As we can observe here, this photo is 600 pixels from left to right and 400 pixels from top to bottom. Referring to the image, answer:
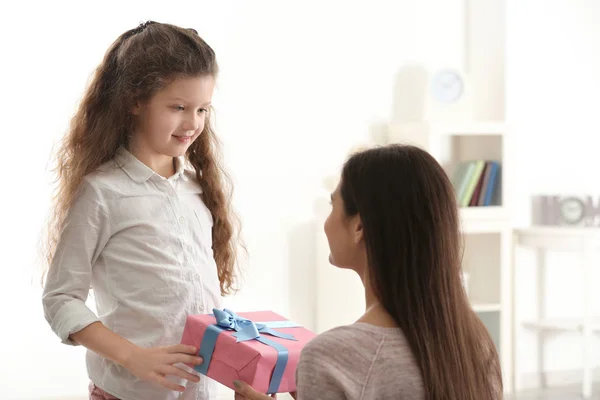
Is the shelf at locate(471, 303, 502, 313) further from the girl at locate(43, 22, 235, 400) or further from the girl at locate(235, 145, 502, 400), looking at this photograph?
the girl at locate(235, 145, 502, 400)

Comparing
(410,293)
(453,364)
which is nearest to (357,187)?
(410,293)

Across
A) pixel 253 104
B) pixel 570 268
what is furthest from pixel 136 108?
pixel 570 268

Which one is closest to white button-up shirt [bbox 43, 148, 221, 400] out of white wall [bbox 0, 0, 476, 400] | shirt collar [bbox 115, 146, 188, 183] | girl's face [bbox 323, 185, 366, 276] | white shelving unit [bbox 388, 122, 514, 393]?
shirt collar [bbox 115, 146, 188, 183]

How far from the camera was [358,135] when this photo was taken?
15.0ft

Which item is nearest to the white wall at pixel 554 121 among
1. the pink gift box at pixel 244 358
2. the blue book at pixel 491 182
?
the blue book at pixel 491 182

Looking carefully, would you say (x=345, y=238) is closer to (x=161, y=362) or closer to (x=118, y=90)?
(x=161, y=362)

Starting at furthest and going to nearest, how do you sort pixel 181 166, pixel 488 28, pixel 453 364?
1. pixel 488 28
2. pixel 181 166
3. pixel 453 364

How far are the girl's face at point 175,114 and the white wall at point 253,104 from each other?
220 cm

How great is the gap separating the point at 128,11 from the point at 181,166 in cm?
243

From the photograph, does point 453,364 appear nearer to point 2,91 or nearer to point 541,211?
point 2,91

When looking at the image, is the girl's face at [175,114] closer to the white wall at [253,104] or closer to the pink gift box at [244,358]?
the pink gift box at [244,358]

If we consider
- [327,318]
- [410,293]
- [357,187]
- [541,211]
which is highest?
[357,187]

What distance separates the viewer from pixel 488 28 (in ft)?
15.3

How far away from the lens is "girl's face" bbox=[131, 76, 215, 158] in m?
1.70
